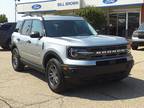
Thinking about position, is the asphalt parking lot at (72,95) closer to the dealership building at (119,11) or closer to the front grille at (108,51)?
the front grille at (108,51)

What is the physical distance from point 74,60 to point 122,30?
73.2 ft

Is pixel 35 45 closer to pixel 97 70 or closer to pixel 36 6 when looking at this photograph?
pixel 97 70

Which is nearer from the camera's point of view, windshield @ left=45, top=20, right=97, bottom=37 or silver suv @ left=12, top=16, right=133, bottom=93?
silver suv @ left=12, top=16, right=133, bottom=93

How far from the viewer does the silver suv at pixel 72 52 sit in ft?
23.4

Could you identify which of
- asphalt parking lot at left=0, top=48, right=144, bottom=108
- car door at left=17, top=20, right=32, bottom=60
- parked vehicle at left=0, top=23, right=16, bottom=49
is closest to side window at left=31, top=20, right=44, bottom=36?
car door at left=17, top=20, right=32, bottom=60

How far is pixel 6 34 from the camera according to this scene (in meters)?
18.2

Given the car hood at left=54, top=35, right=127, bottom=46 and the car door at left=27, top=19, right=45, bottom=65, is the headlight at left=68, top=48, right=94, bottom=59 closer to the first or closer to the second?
the car hood at left=54, top=35, right=127, bottom=46

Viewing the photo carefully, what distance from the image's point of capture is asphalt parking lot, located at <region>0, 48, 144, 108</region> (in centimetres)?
666

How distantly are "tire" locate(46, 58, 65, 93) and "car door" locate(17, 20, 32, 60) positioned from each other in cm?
167

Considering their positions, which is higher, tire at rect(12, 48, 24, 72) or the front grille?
the front grille

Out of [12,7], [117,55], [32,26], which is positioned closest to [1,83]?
[32,26]

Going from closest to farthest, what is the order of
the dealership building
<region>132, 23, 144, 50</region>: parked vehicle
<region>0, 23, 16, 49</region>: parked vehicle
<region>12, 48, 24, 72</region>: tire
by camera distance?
<region>12, 48, 24, 72</region>: tire → <region>132, 23, 144, 50</region>: parked vehicle → <region>0, 23, 16, 49</region>: parked vehicle → the dealership building

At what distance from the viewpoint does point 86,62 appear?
7.07 meters

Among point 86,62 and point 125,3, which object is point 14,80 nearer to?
point 86,62
